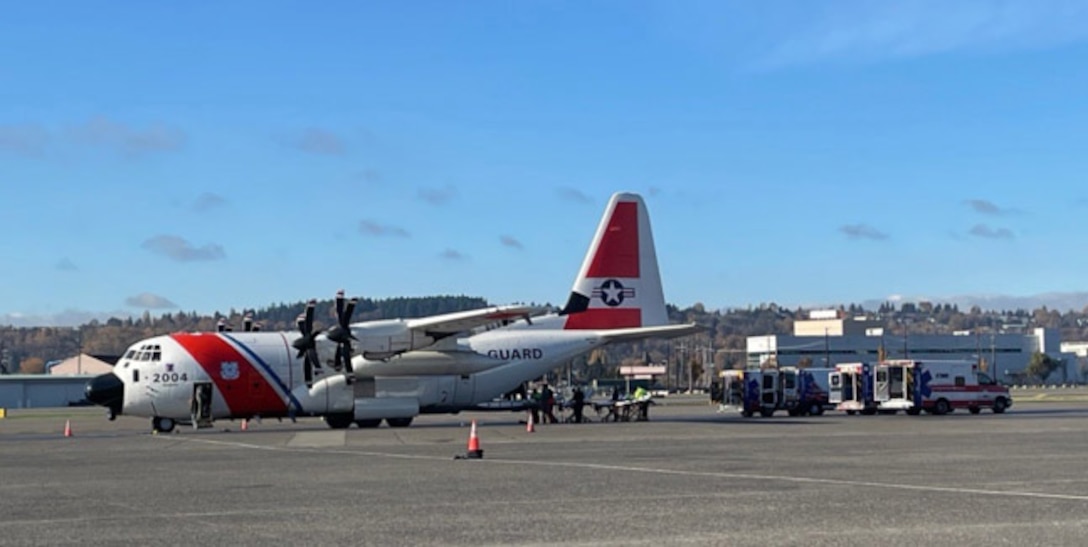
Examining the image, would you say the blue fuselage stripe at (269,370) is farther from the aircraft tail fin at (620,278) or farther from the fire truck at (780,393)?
the fire truck at (780,393)

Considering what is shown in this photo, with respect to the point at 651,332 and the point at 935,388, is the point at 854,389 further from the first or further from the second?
the point at 651,332

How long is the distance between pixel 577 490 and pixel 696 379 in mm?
177889

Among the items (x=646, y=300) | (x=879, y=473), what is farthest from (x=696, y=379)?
(x=879, y=473)

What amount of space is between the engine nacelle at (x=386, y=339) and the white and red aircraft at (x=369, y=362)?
0.03 meters

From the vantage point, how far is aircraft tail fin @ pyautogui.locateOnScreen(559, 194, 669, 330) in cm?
5128

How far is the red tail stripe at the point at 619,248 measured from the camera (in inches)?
2031

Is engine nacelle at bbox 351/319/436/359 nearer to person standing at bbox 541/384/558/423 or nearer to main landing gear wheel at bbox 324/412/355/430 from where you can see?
main landing gear wheel at bbox 324/412/355/430

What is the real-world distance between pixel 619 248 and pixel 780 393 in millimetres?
12020

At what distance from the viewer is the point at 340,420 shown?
46.4m

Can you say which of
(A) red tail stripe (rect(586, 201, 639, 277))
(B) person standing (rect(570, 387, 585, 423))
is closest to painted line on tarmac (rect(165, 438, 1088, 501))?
(B) person standing (rect(570, 387, 585, 423))

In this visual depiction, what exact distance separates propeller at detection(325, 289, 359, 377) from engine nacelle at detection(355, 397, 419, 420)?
1233 mm

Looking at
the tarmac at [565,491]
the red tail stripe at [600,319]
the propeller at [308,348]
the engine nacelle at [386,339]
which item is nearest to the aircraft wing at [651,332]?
the red tail stripe at [600,319]

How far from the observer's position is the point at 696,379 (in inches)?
7682

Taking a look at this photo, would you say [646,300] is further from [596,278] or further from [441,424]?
[441,424]
